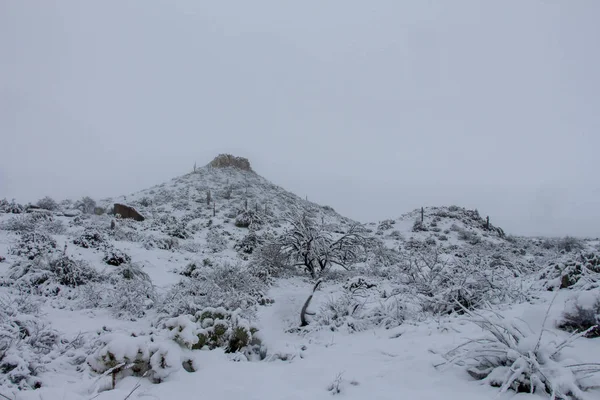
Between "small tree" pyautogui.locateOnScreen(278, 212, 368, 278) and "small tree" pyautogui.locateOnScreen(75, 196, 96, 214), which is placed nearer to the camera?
"small tree" pyautogui.locateOnScreen(278, 212, 368, 278)

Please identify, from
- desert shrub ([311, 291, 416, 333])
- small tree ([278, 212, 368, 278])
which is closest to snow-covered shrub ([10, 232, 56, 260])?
small tree ([278, 212, 368, 278])

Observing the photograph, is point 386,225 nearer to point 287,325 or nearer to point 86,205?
point 287,325

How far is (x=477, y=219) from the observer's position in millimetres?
32750

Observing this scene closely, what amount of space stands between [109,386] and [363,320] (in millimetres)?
4258

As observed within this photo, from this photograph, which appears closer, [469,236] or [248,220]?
[248,220]

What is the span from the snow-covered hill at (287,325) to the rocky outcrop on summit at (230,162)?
3562cm

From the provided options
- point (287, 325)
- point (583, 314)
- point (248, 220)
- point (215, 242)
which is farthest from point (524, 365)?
point (248, 220)

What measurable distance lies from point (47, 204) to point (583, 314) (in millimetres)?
27367

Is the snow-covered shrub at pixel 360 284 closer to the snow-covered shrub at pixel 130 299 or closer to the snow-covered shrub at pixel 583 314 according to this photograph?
the snow-covered shrub at pixel 130 299

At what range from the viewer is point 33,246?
9438 millimetres

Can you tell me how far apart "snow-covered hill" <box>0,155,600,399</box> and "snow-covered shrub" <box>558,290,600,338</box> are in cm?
1

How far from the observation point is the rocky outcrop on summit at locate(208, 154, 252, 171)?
48319mm

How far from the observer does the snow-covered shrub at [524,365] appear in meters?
2.57

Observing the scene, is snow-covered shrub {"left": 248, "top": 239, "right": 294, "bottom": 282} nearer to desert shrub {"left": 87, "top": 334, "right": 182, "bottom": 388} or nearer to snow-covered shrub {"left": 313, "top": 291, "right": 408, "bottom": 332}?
snow-covered shrub {"left": 313, "top": 291, "right": 408, "bottom": 332}
